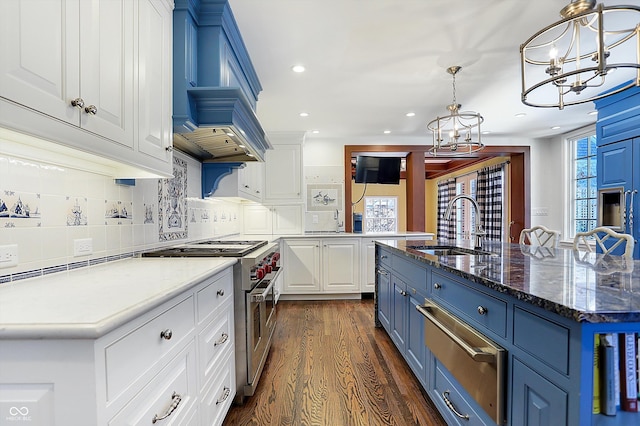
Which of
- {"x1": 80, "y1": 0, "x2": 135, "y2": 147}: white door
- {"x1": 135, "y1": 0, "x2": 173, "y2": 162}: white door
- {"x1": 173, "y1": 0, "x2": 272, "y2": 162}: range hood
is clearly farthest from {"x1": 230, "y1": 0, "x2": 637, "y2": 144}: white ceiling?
{"x1": 80, "y1": 0, "x2": 135, "y2": 147}: white door

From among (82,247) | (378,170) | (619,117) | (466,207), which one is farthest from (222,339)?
(466,207)

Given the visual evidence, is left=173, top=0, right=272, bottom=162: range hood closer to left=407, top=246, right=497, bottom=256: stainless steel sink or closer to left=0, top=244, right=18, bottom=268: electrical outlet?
left=0, top=244, right=18, bottom=268: electrical outlet

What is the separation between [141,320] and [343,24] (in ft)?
6.67

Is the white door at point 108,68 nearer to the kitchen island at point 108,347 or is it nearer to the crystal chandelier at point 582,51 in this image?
the kitchen island at point 108,347

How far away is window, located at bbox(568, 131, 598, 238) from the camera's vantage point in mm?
4270

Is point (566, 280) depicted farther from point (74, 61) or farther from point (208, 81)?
point (208, 81)

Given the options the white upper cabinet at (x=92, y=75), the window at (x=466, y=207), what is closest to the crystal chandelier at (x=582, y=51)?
the white upper cabinet at (x=92, y=75)

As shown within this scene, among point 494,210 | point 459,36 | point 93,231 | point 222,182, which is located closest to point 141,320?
point 93,231

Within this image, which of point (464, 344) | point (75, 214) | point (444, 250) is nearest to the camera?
point (464, 344)

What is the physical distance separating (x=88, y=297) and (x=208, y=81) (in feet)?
4.47

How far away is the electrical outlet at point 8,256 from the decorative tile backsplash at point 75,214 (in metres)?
0.01

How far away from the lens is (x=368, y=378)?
2064mm

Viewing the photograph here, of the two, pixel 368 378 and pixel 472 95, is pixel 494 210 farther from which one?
pixel 368 378

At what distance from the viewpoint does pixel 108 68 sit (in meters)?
1.05
